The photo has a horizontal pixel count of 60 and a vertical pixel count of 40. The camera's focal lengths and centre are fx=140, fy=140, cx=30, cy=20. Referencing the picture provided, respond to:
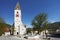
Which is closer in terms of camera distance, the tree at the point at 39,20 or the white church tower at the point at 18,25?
the tree at the point at 39,20

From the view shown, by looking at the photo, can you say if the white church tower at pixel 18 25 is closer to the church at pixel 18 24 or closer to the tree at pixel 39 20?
the church at pixel 18 24

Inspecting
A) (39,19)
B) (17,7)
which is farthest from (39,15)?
(17,7)

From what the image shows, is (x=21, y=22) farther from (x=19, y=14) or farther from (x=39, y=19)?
(x=39, y=19)

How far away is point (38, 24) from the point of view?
146 feet

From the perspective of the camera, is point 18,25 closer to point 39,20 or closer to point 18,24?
point 18,24

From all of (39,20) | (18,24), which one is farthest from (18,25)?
(39,20)

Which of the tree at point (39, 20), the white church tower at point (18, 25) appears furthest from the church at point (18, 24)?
the tree at point (39, 20)

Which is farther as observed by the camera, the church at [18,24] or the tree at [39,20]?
the church at [18,24]

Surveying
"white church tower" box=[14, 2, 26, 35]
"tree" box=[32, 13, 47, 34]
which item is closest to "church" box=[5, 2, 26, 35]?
"white church tower" box=[14, 2, 26, 35]

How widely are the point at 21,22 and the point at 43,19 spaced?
31275 mm

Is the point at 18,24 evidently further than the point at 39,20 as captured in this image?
Yes

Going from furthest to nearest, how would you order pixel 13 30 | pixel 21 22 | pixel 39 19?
pixel 21 22, pixel 13 30, pixel 39 19

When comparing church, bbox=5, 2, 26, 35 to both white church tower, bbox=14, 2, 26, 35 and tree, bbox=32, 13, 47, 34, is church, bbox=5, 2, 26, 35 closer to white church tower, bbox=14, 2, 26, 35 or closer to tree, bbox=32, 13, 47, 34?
white church tower, bbox=14, 2, 26, 35

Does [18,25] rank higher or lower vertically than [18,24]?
lower
